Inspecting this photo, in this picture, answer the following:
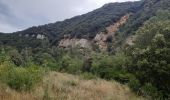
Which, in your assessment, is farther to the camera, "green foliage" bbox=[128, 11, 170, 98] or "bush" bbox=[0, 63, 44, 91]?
"green foliage" bbox=[128, 11, 170, 98]

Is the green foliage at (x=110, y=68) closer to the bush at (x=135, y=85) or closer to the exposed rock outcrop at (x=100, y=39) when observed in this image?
the bush at (x=135, y=85)

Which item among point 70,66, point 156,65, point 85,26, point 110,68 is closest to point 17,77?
point 156,65

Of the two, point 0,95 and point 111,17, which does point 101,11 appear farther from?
point 0,95

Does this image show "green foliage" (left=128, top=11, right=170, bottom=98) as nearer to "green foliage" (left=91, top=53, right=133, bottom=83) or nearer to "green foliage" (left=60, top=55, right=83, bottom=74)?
"green foliage" (left=91, top=53, right=133, bottom=83)

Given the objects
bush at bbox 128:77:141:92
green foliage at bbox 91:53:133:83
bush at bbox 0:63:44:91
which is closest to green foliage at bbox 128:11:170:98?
bush at bbox 128:77:141:92

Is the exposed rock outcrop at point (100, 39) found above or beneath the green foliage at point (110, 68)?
above

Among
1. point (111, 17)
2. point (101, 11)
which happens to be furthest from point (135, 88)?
point (101, 11)

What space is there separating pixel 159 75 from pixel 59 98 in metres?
8.32

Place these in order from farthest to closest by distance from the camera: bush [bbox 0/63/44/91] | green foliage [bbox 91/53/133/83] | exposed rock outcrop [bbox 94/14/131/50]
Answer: exposed rock outcrop [bbox 94/14/131/50] → green foliage [bbox 91/53/133/83] → bush [bbox 0/63/44/91]

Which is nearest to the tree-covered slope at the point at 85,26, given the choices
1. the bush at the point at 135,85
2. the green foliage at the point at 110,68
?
the green foliage at the point at 110,68

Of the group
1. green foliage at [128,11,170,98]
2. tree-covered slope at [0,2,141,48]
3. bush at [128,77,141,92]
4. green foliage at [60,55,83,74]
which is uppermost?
tree-covered slope at [0,2,141,48]

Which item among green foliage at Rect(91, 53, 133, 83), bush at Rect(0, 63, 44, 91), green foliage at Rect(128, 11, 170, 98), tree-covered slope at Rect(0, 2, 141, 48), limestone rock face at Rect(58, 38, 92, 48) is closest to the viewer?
bush at Rect(0, 63, 44, 91)

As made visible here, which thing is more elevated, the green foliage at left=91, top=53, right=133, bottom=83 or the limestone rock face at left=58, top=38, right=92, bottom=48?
the limestone rock face at left=58, top=38, right=92, bottom=48

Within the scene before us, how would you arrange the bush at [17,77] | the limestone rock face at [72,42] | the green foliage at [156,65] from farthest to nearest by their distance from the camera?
the limestone rock face at [72,42]
the green foliage at [156,65]
the bush at [17,77]
